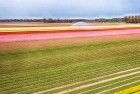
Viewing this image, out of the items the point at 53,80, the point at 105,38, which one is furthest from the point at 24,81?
the point at 105,38

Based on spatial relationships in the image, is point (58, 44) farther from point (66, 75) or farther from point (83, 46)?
point (66, 75)

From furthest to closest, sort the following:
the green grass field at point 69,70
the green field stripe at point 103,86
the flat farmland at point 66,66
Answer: the flat farmland at point 66,66 → the green grass field at point 69,70 → the green field stripe at point 103,86

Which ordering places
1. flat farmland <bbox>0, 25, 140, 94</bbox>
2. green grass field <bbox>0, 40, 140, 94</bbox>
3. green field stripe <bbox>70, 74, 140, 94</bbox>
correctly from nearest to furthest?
green field stripe <bbox>70, 74, 140, 94</bbox> → green grass field <bbox>0, 40, 140, 94</bbox> → flat farmland <bbox>0, 25, 140, 94</bbox>

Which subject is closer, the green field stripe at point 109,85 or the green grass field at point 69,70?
the green field stripe at point 109,85

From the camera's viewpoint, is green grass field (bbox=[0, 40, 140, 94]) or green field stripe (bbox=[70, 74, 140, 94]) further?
green grass field (bbox=[0, 40, 140, 94])

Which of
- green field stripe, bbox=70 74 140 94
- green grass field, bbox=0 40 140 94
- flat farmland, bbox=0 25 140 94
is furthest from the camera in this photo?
flat farmland, bbox=0 25 140 94

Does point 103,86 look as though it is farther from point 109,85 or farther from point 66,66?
point 66,66

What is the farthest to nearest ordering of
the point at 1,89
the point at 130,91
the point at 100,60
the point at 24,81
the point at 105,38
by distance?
the point at 105,38 < the point at 100,60 < the point at 24,81 < the point at 1,89 < the point at 130,91

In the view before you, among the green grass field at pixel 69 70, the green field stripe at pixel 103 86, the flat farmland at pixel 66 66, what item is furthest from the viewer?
the flat farmland at pixel 66 66
